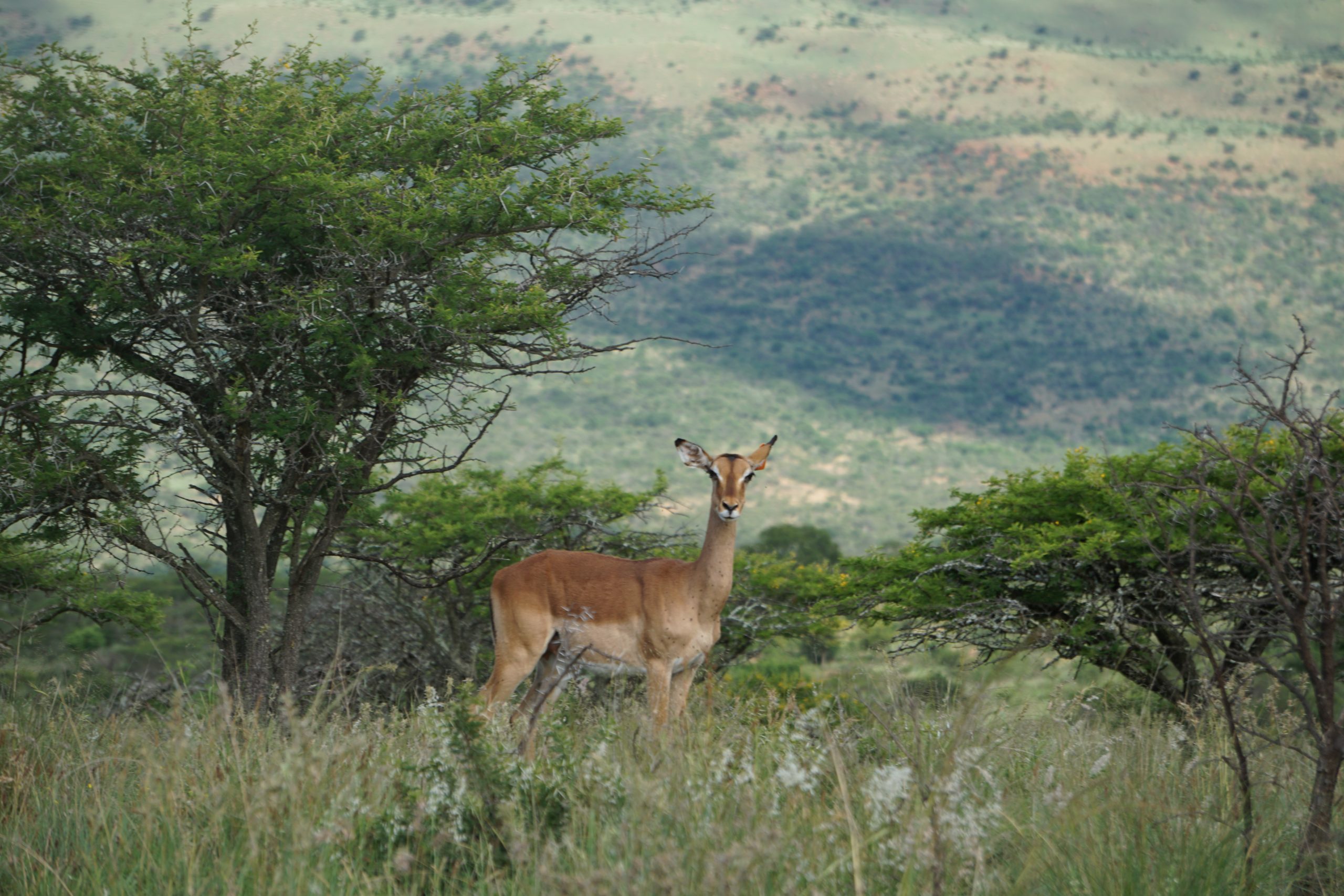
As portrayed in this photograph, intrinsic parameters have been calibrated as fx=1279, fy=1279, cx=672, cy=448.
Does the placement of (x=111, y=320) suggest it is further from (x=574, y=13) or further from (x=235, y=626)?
(x=574, y=13)

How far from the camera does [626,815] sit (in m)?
4.78

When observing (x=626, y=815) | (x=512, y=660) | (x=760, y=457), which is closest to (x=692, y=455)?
(x=760, y=457)

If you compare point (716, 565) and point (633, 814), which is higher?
point (633, 814)

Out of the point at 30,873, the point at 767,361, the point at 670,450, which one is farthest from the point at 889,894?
the point at 767,361

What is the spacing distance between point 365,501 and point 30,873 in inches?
376

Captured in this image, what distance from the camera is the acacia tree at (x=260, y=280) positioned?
10.6m

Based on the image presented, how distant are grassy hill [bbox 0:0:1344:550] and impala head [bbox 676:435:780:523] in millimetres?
59761

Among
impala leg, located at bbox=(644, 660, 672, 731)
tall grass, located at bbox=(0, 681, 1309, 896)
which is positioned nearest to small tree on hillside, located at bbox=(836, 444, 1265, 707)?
impala leg, located at bbox=(644, 660, 672, 731)

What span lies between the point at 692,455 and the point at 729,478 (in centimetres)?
75

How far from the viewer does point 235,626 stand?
12273mm

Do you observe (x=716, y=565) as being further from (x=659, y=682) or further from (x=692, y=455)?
(x=659, y=682)

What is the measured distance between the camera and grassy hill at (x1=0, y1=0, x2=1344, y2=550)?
309 ft

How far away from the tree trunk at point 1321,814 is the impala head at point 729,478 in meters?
3.97

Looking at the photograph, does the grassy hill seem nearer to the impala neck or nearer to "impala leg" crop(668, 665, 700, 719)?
"impala leg" crop(668, 665, 700, 719)
